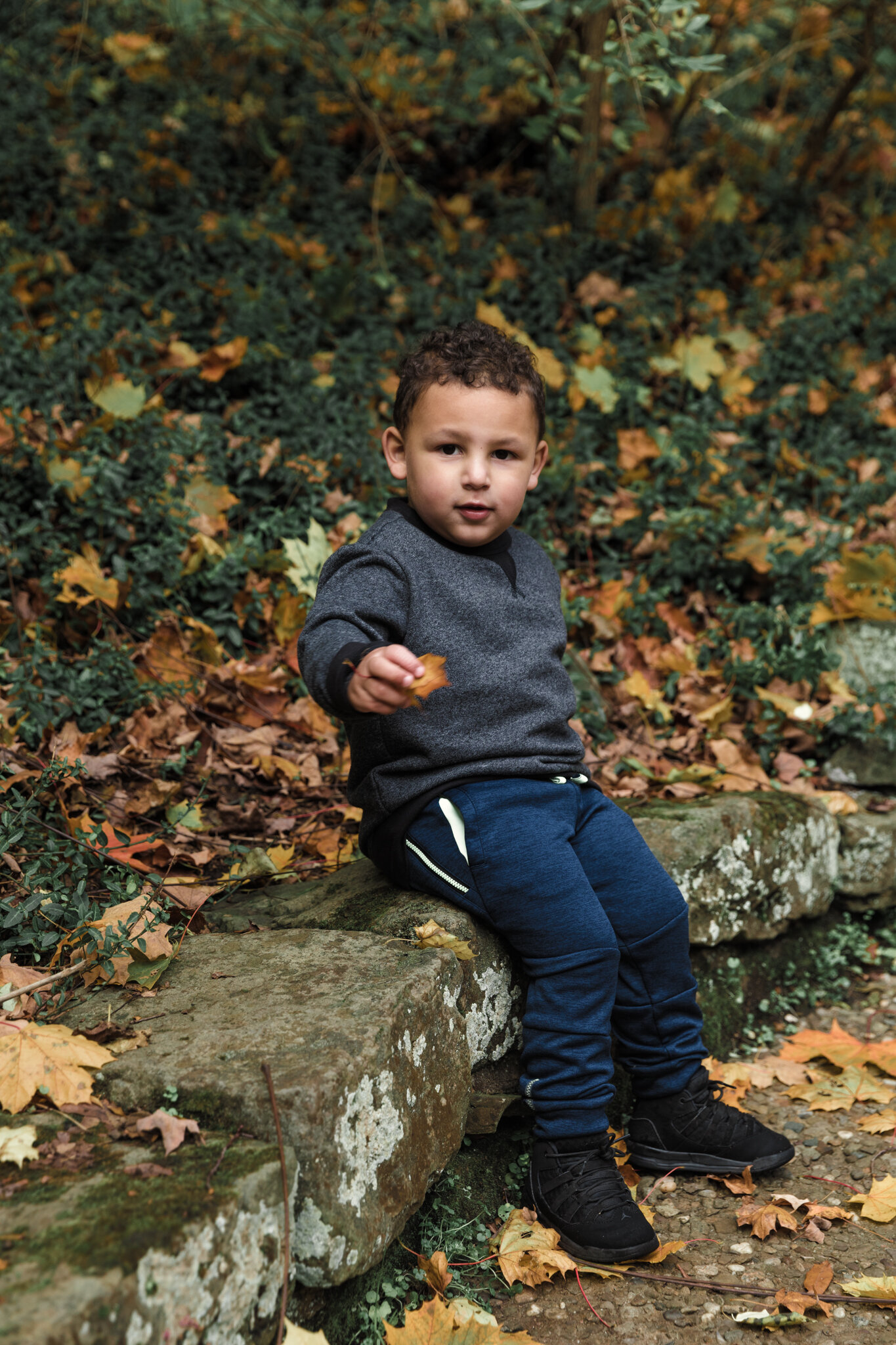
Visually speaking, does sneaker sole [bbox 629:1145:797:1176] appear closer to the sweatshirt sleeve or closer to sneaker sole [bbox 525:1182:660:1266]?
sneaker sole [bbox 525:1182:660:1266]

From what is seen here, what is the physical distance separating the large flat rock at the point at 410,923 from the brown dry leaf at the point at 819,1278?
0.67 meters

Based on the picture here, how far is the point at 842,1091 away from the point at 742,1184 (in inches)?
18.3

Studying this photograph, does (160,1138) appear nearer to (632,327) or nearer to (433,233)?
(632,327)

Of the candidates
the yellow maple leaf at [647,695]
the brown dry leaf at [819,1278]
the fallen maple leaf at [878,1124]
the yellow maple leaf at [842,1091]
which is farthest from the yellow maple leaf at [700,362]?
the brown dry leaf at [819,1278]

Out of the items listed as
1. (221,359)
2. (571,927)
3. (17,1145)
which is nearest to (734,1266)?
(571,927)

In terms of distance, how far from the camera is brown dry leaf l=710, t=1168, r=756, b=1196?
2.03 m

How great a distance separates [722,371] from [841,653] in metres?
1.82

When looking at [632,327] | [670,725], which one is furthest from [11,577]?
[632,327]

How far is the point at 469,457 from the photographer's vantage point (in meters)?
2.09

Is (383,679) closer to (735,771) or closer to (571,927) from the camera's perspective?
(571,927)

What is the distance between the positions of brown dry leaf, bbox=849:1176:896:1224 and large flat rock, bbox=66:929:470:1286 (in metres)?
0.85

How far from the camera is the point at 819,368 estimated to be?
482 centimetres

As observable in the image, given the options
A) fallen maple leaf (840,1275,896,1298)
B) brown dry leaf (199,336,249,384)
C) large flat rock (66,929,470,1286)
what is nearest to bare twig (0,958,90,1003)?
large flat rock (66,929,470,1286)

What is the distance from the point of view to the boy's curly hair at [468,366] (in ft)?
6.86
